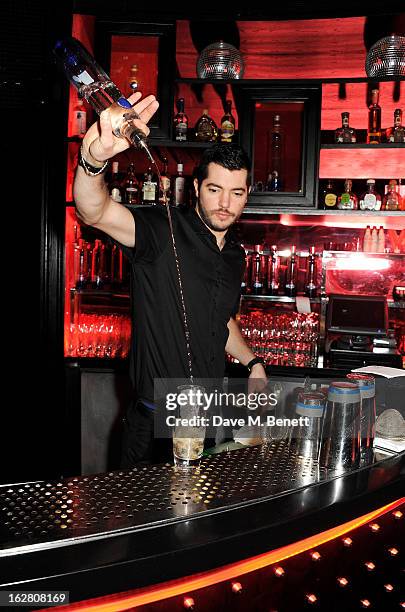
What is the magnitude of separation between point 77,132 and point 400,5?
1945mm

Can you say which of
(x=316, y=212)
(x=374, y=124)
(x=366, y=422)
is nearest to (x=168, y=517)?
(x=366, y=422)

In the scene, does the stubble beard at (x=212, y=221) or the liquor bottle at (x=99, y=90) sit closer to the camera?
the liquor bottle at (x=99, y=90)

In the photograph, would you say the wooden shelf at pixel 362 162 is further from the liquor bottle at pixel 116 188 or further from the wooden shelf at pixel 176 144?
the liquor bottle at pixel 116 188

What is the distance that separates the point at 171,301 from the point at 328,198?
178cm

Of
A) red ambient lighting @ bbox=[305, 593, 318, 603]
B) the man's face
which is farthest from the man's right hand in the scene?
red ambient lighting @ bbox=[305, 593, 318, 603]

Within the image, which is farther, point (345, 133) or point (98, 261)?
point (98, 261)

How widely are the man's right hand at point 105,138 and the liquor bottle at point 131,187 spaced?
6.74 ft

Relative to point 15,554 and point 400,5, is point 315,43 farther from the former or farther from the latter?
point 15,554

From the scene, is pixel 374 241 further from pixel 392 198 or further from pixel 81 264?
pixel 81 264

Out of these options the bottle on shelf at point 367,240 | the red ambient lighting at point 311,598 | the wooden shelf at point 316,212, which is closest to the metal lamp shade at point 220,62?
the wooden shelf at point 316,212

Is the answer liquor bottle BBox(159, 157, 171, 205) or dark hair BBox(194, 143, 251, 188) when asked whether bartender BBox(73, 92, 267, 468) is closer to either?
dark hair BBox(194, 143, 251, 188)

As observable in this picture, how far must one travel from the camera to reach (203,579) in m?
1.22

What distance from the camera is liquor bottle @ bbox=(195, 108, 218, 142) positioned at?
3778mm

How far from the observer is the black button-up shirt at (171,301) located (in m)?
2.29
